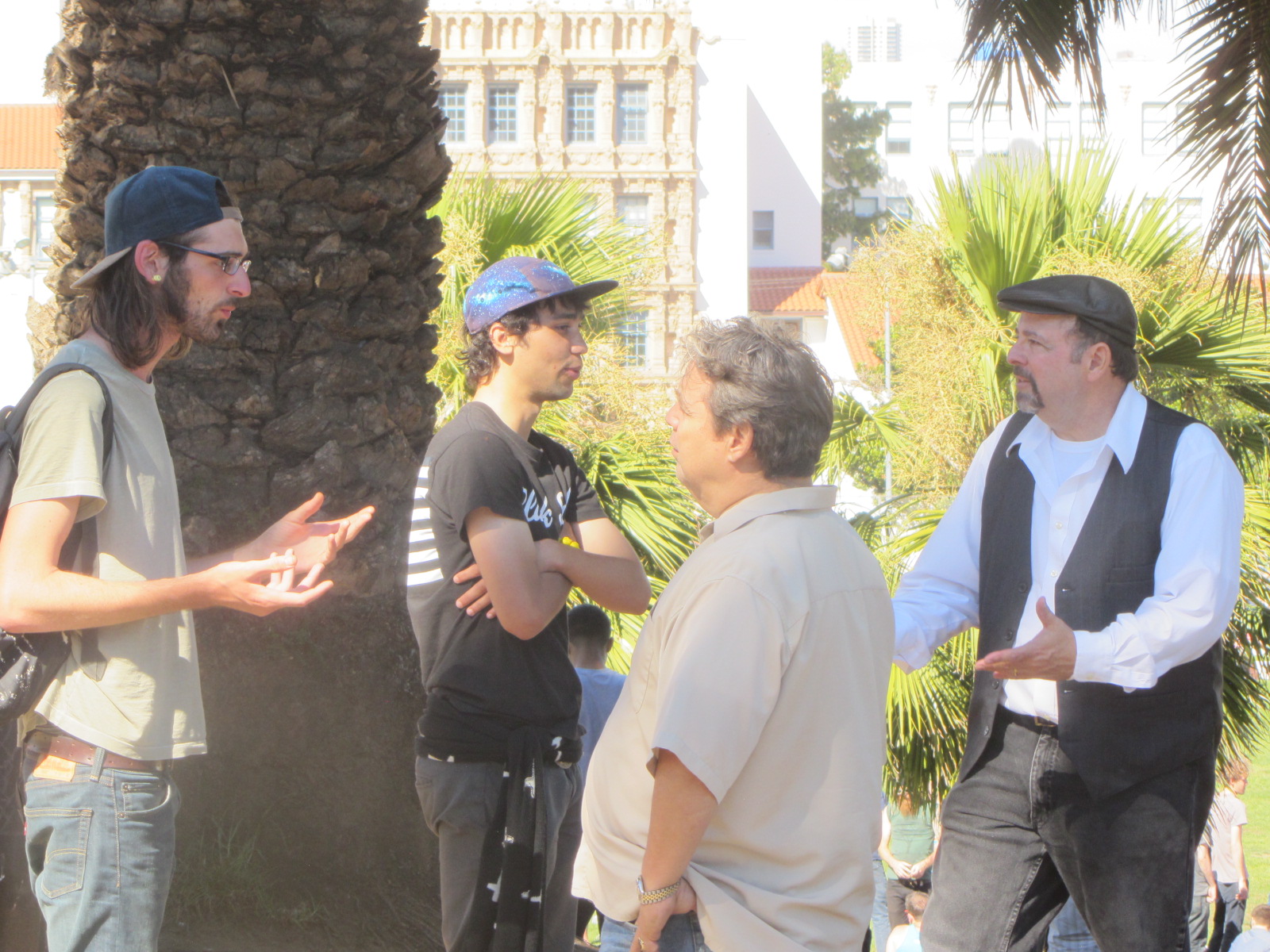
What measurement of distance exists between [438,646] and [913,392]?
4.86m

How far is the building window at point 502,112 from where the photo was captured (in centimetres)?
3950

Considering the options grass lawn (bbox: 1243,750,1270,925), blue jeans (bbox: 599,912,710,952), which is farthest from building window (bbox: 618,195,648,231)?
blue jeans (bbox: 599,912,710,952)

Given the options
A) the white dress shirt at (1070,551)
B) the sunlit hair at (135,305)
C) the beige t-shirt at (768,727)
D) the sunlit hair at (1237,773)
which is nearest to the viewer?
the beige t-shirt at (768,727)

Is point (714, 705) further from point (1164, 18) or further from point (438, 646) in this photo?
point (1164, 18)

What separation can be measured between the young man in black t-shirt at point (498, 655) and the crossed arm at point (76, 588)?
70cm

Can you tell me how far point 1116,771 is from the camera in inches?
110

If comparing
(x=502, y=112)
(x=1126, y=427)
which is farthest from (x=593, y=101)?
(x=1126, y=427)

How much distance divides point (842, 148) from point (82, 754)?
54.9 metres

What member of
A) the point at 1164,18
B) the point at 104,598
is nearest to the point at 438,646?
the point at 104,598

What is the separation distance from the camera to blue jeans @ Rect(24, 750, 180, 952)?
82.3 inches

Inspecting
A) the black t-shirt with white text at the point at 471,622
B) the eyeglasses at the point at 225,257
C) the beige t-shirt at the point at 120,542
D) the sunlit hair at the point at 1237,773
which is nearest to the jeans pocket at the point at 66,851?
the beige t-shirt at the point at 120,542

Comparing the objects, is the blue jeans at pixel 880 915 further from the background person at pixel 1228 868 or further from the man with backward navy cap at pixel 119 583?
the man with backward navy cap at pixel 119 583

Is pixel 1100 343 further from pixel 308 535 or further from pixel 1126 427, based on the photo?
pixel 308 535

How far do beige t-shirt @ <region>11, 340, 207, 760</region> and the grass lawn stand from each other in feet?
30.0
